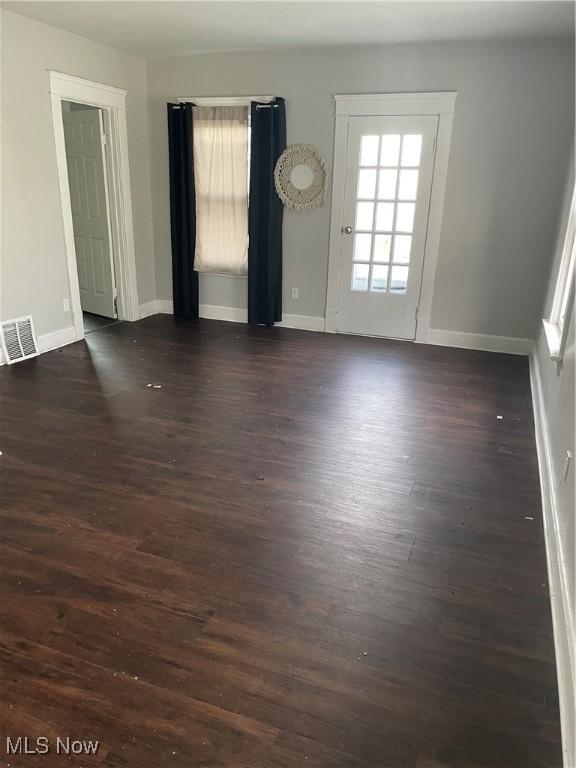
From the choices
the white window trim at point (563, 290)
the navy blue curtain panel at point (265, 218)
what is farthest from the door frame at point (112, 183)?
the white window trim at point (563, 290)

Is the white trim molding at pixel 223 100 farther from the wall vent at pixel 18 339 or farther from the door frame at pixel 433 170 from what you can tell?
the wall vent at pixel 18 339

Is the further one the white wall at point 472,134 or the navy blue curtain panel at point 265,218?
the navy blue curtain panel at point 265,218

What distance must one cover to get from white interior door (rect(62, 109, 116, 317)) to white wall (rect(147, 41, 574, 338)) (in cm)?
80

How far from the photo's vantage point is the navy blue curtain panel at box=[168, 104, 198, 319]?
531cm

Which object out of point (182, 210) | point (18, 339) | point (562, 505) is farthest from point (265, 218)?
point (562, 505)

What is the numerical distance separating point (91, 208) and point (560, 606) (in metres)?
5.34

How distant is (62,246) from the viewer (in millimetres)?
4664

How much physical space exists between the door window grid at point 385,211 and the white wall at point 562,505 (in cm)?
183

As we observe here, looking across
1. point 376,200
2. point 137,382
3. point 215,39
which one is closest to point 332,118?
point 376,200

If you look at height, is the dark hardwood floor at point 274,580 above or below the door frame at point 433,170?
below

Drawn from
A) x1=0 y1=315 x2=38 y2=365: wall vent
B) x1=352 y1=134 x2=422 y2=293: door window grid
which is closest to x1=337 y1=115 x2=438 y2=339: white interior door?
x1=352 y1=134 x2=422 y2=293: door window grid

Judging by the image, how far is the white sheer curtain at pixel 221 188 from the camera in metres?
5.21

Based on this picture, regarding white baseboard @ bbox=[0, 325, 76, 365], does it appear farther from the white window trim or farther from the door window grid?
the white window trim

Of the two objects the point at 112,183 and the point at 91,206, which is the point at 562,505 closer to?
the point at 112,183
